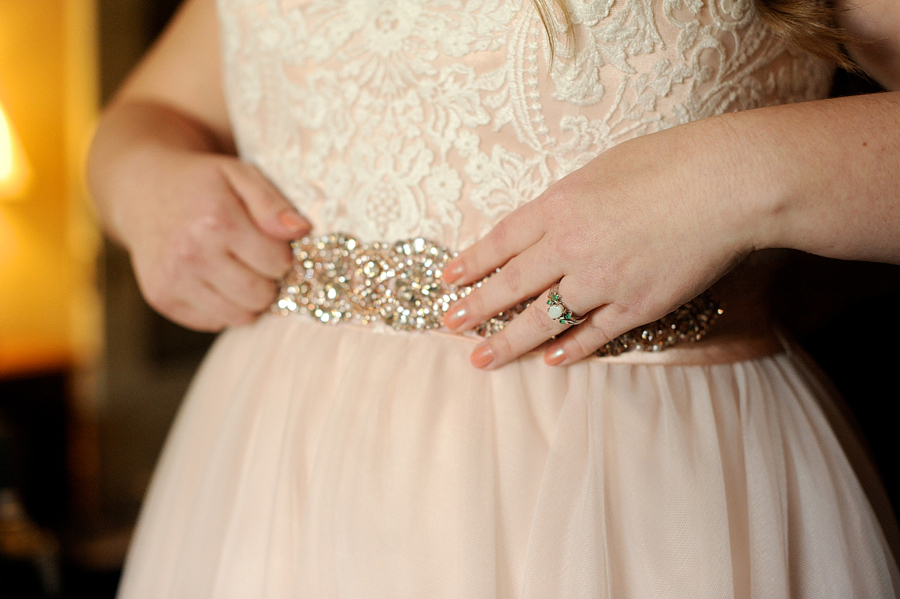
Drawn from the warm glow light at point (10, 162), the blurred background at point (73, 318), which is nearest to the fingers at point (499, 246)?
the blurred background at point (73, 318)

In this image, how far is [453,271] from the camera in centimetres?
64

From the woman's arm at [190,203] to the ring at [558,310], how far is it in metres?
0.29

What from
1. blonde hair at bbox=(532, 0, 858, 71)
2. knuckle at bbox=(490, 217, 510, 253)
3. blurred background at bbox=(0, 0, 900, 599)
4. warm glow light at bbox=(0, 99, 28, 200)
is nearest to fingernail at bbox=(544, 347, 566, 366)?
knuckle at bbox=(490, 217, 510, 253)

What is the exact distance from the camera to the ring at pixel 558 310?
0.58m

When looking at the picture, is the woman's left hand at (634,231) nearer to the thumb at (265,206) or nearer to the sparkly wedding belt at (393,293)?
the sparkly wedding belt at (393,293)

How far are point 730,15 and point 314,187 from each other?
17.6 inches

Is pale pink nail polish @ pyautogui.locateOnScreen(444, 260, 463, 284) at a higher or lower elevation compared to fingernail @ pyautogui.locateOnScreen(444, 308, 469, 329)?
higher

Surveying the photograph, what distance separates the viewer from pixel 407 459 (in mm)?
609

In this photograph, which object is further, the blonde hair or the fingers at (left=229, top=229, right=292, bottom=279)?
the fingers at (left=229, top=229, right=292, bottom=279)

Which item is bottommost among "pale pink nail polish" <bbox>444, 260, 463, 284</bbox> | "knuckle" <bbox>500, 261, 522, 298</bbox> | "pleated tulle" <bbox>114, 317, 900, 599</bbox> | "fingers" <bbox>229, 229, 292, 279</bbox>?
"pleated tulle" <bbox>114, 317, 900, 599</bbox>

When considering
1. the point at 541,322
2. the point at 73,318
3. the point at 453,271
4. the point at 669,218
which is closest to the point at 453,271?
the point at 453,271

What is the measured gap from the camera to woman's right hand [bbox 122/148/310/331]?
27.9 inches

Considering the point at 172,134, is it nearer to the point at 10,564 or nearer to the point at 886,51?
the point at 886,51

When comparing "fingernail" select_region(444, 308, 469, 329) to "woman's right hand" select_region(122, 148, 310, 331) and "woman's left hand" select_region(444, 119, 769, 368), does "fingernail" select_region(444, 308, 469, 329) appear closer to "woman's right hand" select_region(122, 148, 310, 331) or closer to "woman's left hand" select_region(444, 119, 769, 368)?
"woman's left hand" select_region(444, 119, 769, 368)
